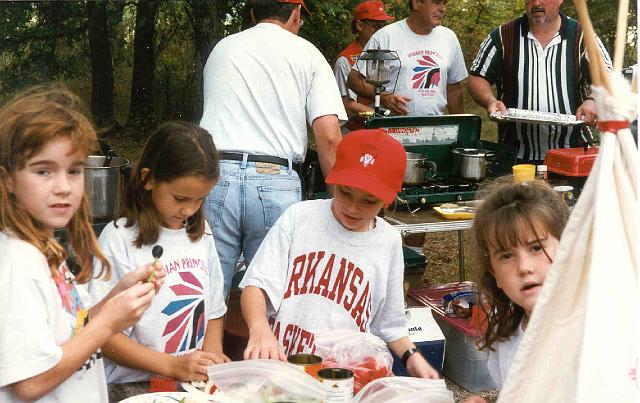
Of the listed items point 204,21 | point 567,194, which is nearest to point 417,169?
point 567,194

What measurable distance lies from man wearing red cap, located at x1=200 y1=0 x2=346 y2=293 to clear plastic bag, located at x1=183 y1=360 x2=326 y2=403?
1.73 meters

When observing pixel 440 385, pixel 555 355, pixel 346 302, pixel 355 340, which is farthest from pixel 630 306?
pixel 346 302

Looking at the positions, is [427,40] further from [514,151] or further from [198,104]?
[198,104]

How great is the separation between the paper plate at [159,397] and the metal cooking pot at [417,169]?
2.44 m

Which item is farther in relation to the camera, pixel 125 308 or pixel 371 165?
pixel 371 165

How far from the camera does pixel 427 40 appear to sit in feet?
18.2

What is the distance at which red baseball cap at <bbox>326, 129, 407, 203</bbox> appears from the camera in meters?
2.64

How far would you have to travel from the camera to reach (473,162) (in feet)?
14.6

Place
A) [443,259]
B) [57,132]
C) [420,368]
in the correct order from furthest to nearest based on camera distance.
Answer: [443,259], [420,368], [57,132]

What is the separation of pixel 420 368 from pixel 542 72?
10.1 feet

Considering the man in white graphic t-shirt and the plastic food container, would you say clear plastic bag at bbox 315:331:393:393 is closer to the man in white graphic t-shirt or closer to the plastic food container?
the plastic food container

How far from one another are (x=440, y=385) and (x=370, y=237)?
34.1 inches

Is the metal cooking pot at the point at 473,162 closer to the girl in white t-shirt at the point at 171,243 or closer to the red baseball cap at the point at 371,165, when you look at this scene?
the red baseball cap at the point at 371,165

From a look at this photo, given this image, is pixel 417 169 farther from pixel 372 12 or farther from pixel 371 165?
pixel 372 12
